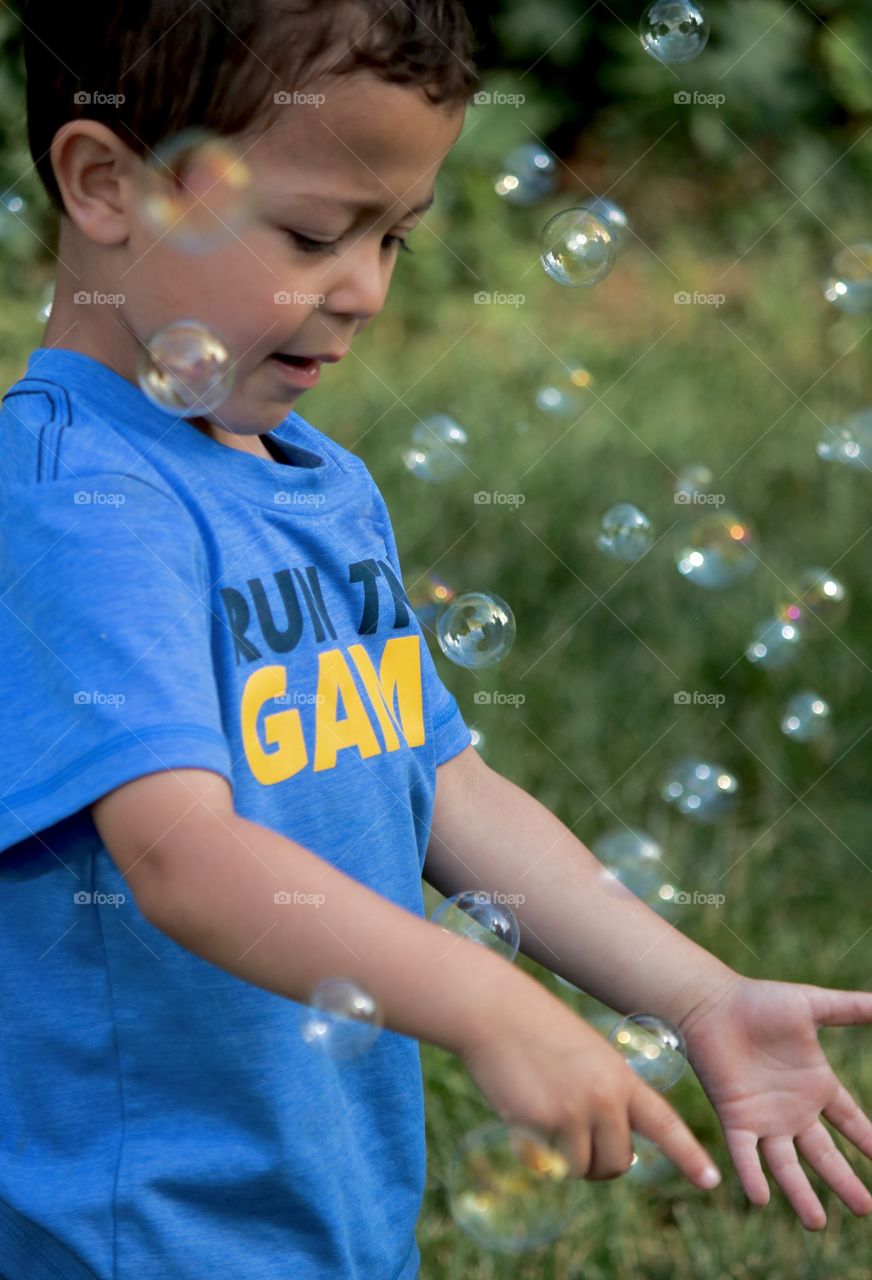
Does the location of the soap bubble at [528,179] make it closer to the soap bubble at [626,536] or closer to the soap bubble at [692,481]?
the soap bubble at [626,536]

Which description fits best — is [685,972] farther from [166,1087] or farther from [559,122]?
[559,122]

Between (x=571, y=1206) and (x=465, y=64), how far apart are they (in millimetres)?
1163

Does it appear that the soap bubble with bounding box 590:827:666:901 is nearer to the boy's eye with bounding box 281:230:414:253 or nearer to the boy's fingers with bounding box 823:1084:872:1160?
the boy's fingers with bounding box 823:1084:872:1160

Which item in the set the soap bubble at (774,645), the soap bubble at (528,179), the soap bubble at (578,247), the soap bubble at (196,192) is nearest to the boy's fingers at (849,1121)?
the soap bubble at (196,192)

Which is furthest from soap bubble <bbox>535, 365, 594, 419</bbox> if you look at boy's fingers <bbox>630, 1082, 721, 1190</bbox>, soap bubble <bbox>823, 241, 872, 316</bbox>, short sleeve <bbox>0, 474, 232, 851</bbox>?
boy's fingers <bbox>630, 1082, 721, 1190</bbox>

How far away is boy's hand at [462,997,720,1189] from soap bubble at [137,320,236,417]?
0.44 meters

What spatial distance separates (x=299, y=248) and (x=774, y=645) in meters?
1.68

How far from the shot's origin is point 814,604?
2.85 m

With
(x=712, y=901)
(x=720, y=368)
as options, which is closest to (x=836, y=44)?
(x=720, y=368)

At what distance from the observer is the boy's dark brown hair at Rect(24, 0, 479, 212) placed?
1.13 metres

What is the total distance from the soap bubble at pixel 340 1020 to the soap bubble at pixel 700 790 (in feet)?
3.81

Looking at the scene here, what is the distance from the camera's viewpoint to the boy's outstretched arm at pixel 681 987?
1.33 meters

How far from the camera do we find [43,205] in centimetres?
496

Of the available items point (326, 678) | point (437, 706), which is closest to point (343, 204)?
point (326, 678)
